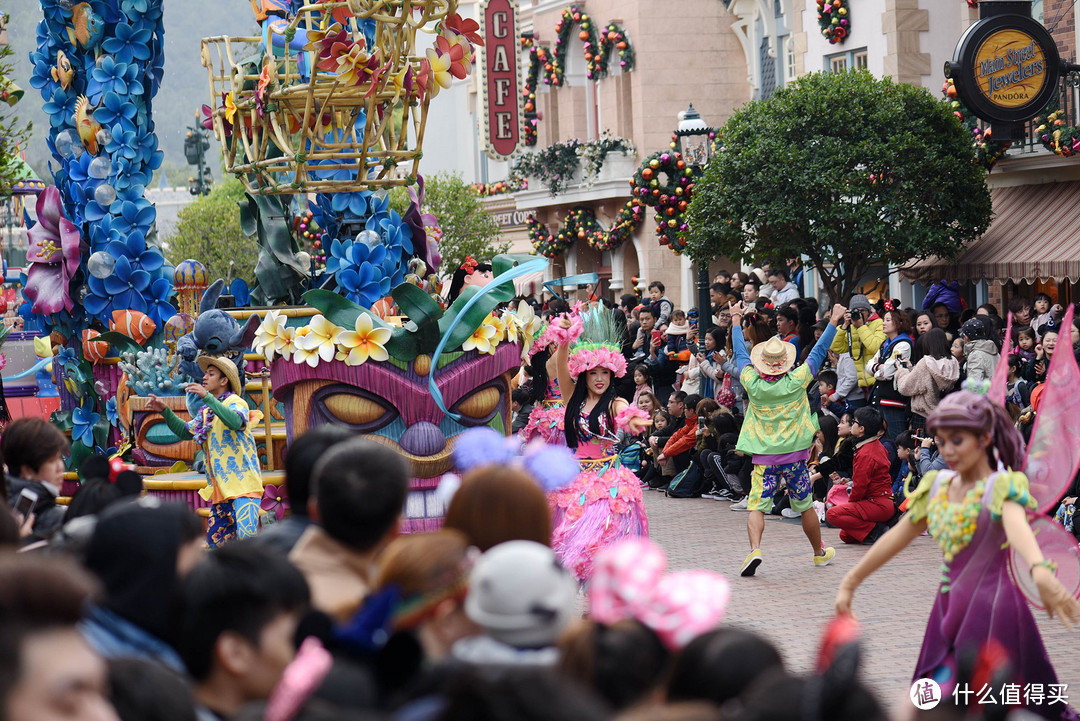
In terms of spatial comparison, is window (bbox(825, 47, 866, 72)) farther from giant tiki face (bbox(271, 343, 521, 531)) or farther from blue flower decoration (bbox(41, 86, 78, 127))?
giant tiki face (bbox(271, 343, 521, 531))

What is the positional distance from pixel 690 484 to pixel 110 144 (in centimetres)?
668

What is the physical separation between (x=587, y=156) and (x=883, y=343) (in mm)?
17303

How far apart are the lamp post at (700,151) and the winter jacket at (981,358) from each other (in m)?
4.22

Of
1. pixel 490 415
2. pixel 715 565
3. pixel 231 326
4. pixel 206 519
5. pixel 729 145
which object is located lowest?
pixel 715 565

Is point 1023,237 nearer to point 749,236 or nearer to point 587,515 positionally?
point 749,236

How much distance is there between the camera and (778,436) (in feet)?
32.8

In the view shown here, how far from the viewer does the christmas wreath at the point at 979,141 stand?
657 inches

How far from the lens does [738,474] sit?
542 inches

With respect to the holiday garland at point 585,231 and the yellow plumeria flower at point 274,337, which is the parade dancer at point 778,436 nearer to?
the yellow plumeria flower at point 274,337

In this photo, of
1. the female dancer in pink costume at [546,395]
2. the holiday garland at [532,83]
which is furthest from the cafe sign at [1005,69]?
the holiday garland at [532,83]

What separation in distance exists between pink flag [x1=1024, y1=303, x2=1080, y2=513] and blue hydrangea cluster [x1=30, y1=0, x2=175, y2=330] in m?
6.90

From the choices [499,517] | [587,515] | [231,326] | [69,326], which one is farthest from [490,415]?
[69,326]

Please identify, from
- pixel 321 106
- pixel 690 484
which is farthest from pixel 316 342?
pixel 690 484

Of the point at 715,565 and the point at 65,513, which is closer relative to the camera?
the point at 65,513
